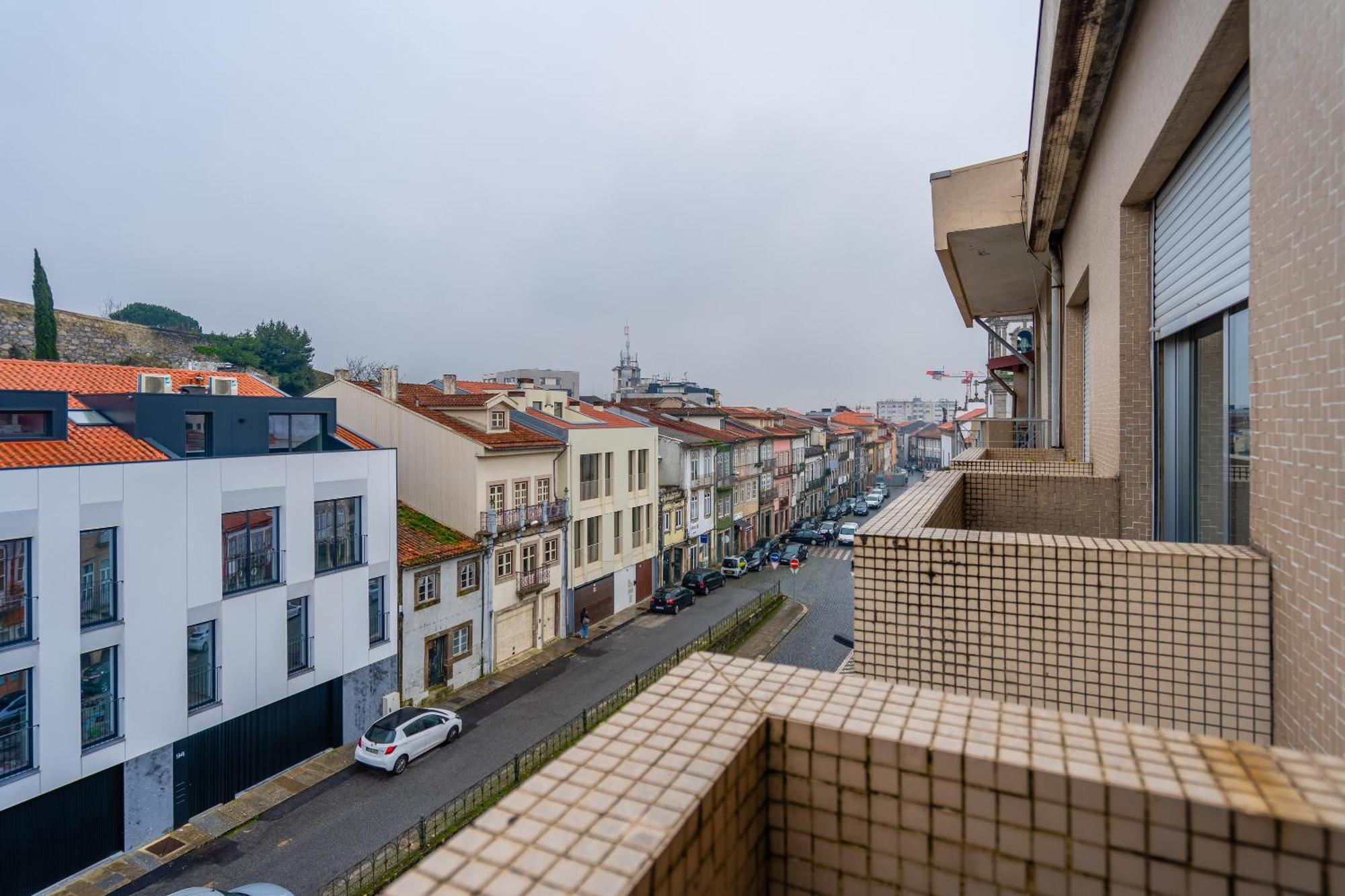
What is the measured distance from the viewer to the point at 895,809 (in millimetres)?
1801

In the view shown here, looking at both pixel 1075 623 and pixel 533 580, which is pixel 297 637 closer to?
pixel 533 580

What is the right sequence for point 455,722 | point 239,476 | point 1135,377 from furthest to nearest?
point 455,722, point 239,476, point 1135,377

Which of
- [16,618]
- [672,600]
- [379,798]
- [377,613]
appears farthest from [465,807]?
[672,600]

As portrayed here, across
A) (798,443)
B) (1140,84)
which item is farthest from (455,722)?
(798,443)

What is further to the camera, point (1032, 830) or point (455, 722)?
point (455, 722)

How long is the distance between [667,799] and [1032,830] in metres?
0.84

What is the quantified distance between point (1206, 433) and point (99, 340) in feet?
174

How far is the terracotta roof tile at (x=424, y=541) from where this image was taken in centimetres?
1966

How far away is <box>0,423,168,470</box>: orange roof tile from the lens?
12.1m

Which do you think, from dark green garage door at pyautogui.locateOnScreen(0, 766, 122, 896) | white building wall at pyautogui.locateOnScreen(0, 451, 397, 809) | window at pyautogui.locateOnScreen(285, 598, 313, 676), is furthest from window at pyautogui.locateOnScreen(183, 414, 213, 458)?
dark green garage door at pyautogui.locateOnScreen(0, 766, 122, 896)

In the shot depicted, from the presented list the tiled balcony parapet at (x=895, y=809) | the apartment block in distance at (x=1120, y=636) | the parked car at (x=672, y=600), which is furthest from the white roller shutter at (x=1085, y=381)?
the parked car at (x=672, y=600)

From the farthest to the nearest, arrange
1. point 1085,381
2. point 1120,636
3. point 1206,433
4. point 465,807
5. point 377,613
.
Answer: point 377,613
point 465,807
point 1085,381
point 1206,433
point 1120,636

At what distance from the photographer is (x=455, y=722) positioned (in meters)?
18.1

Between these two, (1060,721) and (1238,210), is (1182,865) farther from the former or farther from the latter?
(1238,210)
